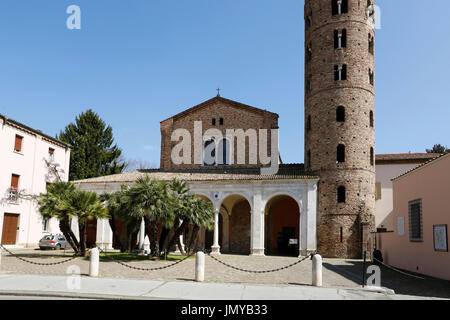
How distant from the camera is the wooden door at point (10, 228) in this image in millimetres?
26598

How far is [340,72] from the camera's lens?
28.2 metres

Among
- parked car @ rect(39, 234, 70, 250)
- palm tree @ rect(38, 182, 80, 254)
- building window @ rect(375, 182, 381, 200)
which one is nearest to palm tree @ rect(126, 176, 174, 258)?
palm tree @ rect(38, 182, 80, 254)

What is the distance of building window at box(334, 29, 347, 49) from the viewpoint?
28438 mm

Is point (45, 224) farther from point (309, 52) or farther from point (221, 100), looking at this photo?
point (309, 52)

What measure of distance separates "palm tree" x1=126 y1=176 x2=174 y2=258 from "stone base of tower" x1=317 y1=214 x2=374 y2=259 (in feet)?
39.4

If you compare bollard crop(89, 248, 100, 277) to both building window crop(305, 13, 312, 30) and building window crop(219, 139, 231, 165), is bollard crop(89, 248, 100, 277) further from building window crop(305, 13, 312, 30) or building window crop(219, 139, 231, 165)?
building window crop(305, 13, 312, 30)

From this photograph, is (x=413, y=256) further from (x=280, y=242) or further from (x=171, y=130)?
(x=171, y=130)

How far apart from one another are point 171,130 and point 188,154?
2.69 m

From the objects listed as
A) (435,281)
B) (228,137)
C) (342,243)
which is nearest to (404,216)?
(435,281)

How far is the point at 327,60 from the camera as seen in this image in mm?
28562

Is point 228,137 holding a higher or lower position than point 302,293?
higher

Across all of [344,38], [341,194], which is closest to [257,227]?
[341,194]

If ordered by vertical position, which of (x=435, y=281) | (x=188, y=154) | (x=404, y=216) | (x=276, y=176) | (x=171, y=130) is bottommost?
(x=435, y=281)

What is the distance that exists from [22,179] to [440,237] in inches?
1020
